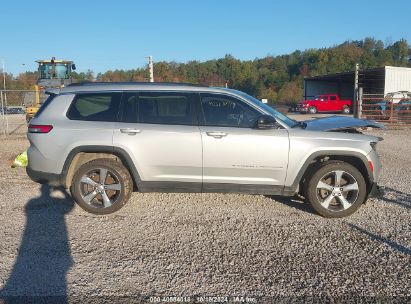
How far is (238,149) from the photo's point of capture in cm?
501

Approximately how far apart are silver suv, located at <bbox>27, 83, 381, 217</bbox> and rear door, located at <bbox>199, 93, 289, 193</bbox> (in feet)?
0.04

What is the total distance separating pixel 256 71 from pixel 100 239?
9018cm

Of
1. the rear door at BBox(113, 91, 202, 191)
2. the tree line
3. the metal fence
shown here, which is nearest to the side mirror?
the rear door at BBox(113, 91, 202, 191)

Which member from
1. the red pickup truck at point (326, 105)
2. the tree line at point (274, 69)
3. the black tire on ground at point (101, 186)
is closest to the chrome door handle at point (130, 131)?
the black tire on ground at point (101, 186)

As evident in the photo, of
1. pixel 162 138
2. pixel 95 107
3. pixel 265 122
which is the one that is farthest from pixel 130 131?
pixel 265 122

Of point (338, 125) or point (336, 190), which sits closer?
point (336, 190)

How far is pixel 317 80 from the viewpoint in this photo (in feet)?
143

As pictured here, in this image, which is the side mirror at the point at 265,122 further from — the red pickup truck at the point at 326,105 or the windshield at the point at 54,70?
the red pickup truck at the point at 326,105

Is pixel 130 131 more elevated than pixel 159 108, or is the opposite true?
pixel 159 108

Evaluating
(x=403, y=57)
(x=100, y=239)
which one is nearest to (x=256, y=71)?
(x=403, y=57)

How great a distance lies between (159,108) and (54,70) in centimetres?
1943

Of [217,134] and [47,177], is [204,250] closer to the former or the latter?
[217,134]

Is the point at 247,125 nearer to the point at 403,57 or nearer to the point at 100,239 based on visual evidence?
the point at 100,239

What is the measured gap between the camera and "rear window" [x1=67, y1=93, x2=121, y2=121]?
5246mm
